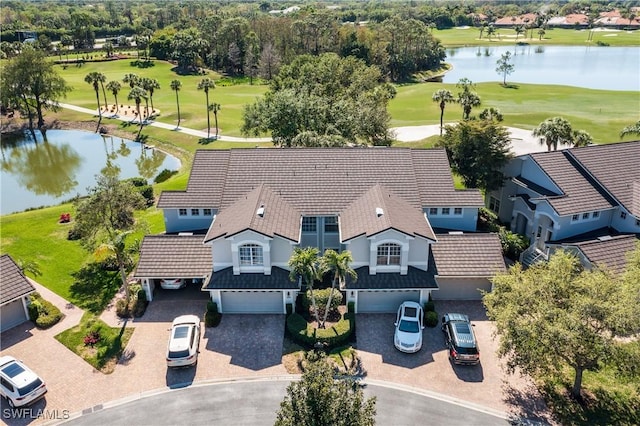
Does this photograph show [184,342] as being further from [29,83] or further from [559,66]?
[559,66]

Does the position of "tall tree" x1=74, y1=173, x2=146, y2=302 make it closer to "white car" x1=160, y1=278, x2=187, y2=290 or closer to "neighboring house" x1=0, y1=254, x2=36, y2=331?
"white car" x1=160, y1=278, x2=187, y2=290

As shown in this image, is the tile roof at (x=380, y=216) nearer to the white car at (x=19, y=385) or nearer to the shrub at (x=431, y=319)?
the shrub at (x=431, y=319)

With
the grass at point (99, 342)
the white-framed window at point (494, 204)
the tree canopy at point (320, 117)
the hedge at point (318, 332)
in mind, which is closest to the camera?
the grass at point (99, 342)

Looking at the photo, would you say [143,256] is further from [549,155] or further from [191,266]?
[549,155]

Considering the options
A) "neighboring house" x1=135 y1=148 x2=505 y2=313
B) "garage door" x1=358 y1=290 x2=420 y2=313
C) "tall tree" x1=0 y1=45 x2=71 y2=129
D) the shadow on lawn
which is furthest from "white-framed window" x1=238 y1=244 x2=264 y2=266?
"tall tree" x1=0 y1=45 x2=71 y2=129

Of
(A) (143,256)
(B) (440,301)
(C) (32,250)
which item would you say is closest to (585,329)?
(B) (440,301)

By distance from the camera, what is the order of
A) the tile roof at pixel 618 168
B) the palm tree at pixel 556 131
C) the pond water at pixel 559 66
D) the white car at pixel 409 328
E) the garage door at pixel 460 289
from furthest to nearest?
the pond water at pixel 559 66 < the palm tree at pixel 556 131 < the tile roof at pixel 618 168 < the garage door at pixel 460 289 < the white car at pixel 409 328

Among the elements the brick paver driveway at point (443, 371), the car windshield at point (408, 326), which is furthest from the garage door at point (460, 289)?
the car windshield at point (408, 326)
